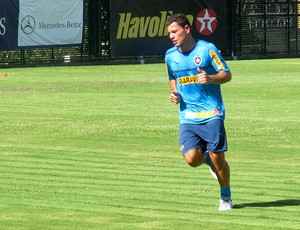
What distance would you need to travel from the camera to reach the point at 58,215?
10.9 meters

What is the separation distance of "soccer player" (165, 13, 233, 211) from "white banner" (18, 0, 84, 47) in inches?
1165

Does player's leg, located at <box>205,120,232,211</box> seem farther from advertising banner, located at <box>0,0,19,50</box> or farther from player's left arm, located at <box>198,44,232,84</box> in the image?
advertising banner, located at <box>0,0,19,50</box>

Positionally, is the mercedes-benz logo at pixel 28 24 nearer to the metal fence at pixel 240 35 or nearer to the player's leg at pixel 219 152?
the metal fence at pixel 240 35

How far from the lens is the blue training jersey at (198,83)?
35.7 ft

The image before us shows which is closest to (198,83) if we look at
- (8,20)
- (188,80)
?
(188,80)

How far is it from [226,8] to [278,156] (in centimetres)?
2910

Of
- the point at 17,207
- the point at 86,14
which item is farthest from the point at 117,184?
the point at 86,14

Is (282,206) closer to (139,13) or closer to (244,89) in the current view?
(244,89)

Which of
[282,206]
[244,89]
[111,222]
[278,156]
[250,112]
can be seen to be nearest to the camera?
[111,222]

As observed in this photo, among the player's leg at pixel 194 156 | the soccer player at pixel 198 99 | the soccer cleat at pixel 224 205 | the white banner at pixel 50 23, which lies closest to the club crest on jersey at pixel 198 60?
the soccer player at pixel 198 99

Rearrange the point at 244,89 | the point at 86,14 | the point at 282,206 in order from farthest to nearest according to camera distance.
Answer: the point at 86,14 < the point at 244,89 < the point at 282,206

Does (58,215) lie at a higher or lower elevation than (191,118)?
lower

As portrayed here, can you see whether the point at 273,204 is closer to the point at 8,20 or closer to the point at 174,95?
the point at 174,95

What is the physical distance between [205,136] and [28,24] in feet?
98.3
